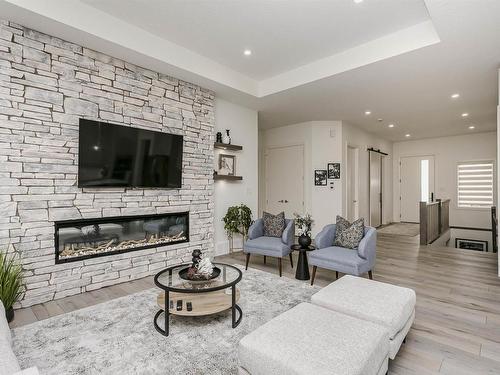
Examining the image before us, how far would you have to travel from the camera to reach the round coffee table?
7.47ft

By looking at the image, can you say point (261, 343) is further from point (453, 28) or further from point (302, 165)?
point (302, 165)

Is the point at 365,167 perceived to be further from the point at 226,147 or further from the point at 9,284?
the point at 9,284

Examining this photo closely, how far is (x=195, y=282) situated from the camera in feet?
8.20

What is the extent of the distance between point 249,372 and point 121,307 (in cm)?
186

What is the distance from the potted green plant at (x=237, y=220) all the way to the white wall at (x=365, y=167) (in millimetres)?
2634

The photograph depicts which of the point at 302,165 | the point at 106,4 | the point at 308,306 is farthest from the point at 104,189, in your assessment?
the point at 302,165

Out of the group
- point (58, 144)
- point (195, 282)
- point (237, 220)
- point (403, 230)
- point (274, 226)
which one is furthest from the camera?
point (403, 230)

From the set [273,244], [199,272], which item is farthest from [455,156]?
[199,272]

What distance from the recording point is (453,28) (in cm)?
280

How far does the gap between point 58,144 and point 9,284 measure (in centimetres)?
150

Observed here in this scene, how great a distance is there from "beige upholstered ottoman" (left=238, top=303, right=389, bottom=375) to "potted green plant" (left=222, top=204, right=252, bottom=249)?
3.18 metres

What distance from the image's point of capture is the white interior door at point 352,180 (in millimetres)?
6898

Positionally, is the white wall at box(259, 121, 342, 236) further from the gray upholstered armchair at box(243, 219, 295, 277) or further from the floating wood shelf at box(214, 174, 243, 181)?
the gray upholstered armchair at box(243, 219, 295, 277)

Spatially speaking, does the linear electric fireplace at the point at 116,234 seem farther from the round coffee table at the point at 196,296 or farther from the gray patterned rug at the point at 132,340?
the round coffee table at the point at 196,296
